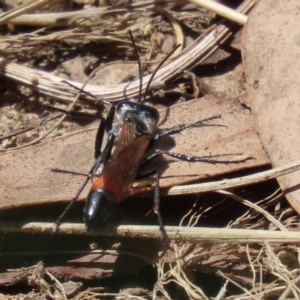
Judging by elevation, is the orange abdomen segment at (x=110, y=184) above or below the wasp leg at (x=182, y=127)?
below

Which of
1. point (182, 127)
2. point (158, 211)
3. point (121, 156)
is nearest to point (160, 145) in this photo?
point (182, 127)

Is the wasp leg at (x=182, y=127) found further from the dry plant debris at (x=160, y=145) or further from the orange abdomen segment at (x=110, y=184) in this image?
the orange abdomen segment at (x=110, y=184)

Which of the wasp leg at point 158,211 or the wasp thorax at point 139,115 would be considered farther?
the wasp thorax at point 139,115

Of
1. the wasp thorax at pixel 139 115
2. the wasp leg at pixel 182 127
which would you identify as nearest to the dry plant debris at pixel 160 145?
the wasp leg at pixel 182 127

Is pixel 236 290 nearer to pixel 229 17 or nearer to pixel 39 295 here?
pixel 39 295

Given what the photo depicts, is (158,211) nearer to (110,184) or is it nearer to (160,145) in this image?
(110,184)

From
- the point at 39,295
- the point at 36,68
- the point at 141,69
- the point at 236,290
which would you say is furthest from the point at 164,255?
the point at 36,68
